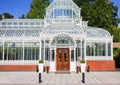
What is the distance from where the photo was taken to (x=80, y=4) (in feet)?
150

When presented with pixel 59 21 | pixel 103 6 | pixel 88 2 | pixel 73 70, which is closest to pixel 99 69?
pixel 73 70

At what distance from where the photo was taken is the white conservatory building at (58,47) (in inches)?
1158

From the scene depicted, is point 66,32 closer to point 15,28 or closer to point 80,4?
point 15,28

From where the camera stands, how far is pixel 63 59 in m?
29.3

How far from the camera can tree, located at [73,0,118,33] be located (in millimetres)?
40562

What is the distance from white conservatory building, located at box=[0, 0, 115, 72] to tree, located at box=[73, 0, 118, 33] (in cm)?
858

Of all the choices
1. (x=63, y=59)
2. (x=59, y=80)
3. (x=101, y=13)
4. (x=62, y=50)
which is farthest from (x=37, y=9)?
(x=59, y=80)

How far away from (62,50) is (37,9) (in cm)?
2315

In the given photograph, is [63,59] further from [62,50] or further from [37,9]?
[37,9]

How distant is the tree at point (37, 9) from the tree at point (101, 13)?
9.84 m

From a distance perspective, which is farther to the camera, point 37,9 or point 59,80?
point 37,9

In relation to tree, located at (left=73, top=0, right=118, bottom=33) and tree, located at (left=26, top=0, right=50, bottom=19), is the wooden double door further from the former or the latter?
tree, located at (left=26, top=0, right=50, bottom=19)

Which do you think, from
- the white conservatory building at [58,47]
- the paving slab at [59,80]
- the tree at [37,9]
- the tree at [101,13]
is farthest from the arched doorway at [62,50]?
the tree at [37,9]

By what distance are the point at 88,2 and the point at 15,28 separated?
16584mm
